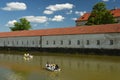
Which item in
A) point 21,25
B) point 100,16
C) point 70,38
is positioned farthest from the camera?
point 21,25

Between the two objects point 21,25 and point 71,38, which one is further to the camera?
point 21,25

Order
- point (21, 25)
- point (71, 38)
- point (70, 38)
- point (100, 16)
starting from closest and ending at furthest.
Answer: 1. point (71, 38)
2. point (70, 38)
3. point (100, 16)
4. point (21, 25)

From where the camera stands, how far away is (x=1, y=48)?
69.2m

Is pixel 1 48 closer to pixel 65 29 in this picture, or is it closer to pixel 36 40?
pixel 36 40

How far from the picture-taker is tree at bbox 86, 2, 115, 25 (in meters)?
65.3

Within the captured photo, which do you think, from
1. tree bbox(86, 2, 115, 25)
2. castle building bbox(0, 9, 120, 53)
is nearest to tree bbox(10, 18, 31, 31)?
castle building bbox(0, 9, 120, 53)

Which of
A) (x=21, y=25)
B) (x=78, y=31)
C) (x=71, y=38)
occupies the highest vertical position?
(x=21, y=25)

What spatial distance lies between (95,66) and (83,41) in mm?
17324

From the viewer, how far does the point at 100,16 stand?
66.6 meters

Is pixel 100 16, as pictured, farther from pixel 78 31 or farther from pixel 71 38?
pixel 71 38

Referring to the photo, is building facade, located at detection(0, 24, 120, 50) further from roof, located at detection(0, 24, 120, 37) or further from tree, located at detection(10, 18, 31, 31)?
tree, located at detection(10, 18, 31, 31)

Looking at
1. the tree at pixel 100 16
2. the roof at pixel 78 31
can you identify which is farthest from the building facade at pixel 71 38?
the tree at pixel 100 16

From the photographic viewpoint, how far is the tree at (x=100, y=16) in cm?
6531

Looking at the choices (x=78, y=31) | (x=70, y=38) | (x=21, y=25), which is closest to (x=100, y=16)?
(x=78, y=31)
